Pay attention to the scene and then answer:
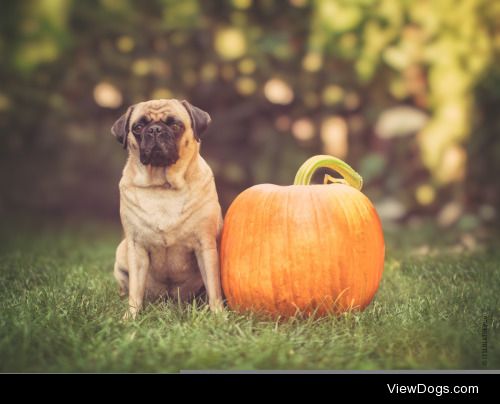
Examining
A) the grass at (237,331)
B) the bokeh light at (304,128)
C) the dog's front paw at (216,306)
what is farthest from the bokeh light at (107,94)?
the dog's front paw at (216,306)

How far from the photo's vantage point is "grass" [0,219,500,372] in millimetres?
1919

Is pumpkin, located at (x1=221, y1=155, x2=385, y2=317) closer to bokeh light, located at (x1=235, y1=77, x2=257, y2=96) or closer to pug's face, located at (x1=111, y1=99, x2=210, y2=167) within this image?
pug's face, located at (x1=111, y1=99, x2=210, y2=167)

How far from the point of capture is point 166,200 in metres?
2.47

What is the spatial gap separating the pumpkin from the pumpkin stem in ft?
0.32

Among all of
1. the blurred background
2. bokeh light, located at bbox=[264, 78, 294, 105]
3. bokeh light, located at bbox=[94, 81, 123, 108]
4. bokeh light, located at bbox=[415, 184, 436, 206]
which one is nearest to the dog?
the blurred background

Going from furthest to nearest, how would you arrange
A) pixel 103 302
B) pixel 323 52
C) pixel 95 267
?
pixel 323 52 → pixel 95 267 → pixel 103 302

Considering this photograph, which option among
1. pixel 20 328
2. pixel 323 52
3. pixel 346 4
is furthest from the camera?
pixel 323 52

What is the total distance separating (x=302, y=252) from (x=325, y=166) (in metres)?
0.52

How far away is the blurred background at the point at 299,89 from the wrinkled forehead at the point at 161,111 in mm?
1781

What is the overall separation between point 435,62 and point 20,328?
3611mm
